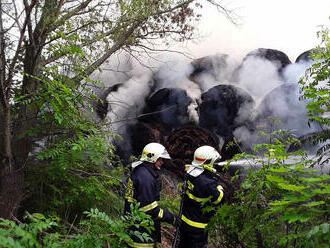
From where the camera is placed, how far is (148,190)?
3.73 meters

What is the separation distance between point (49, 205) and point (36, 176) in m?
0.50

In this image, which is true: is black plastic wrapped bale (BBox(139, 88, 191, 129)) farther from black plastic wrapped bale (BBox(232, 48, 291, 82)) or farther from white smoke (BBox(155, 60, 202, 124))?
black plastic wrapped bale (BBox(232, 48, 291, 82))

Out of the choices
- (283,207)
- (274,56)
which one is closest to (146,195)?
(283,207)

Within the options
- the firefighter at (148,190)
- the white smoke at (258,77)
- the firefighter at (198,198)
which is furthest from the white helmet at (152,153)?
the white smoke at (258,77)

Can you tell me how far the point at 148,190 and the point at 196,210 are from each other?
911 millimetres

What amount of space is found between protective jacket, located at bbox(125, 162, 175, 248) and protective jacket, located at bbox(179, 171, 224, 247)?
1.55ft

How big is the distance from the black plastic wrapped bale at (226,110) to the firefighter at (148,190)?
5.86m

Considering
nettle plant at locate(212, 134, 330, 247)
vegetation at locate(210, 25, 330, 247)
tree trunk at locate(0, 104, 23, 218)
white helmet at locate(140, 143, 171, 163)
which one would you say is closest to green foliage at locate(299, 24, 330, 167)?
vegetation at locate(210, 25, 330, 247)

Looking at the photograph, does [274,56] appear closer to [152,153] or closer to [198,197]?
[198,197]

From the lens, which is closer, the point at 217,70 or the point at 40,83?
the point at 40,83

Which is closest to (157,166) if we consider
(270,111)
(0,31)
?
(0,31)

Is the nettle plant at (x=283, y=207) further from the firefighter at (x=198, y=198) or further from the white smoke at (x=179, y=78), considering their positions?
the white smoke at (x=179, y=78)

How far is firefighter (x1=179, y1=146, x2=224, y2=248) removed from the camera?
418cm

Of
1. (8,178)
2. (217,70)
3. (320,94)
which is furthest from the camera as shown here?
(217,70)
